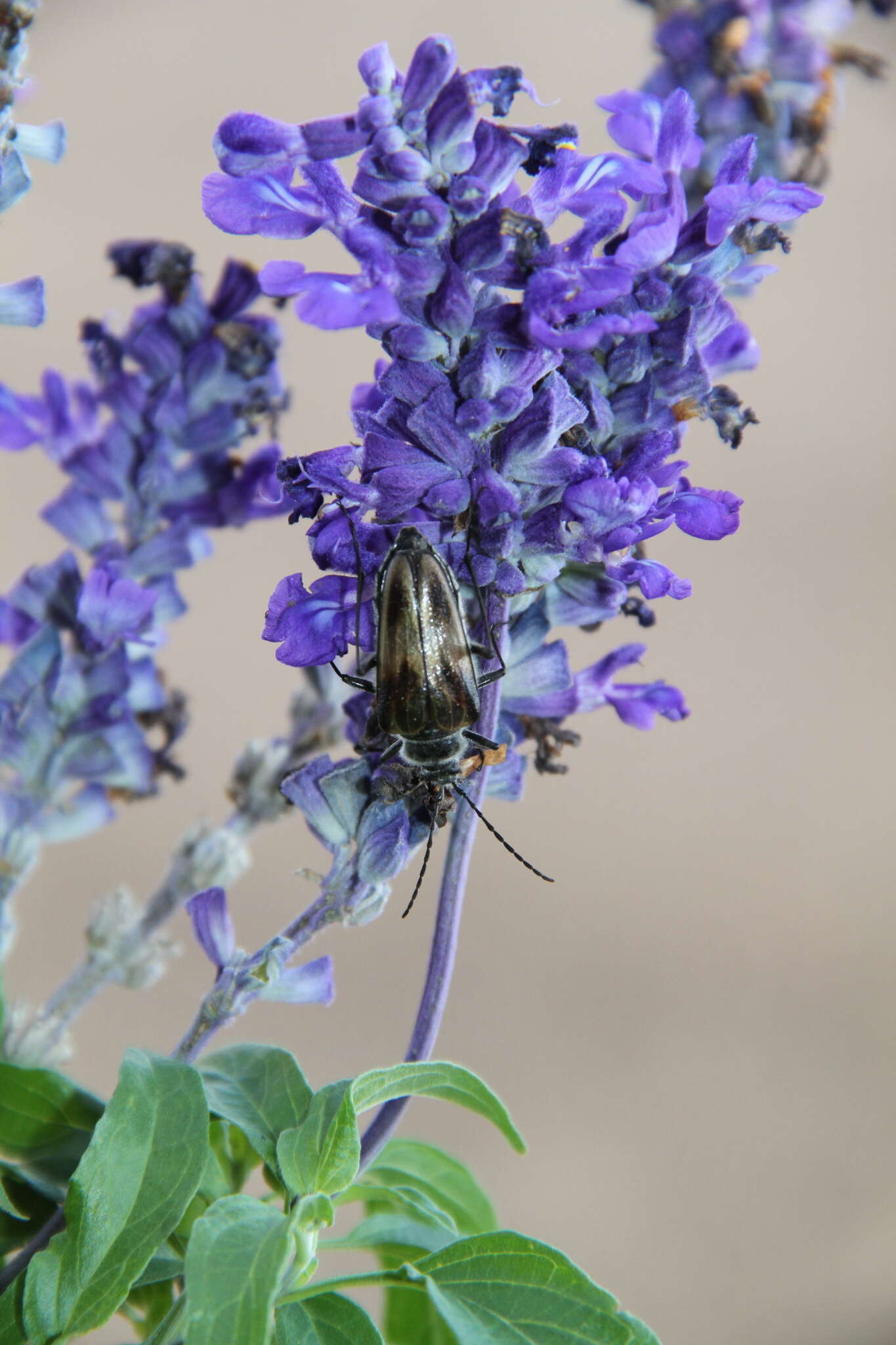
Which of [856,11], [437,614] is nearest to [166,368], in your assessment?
[437,614]

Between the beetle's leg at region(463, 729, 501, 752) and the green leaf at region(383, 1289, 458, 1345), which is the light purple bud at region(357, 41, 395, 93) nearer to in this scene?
the beetle's leg at region(463, 729, 501, 752)

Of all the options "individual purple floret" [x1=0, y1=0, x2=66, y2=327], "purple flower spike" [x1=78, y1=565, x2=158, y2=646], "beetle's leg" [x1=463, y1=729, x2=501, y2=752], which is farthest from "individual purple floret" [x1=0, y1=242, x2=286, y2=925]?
"beetle's leg" [x1=463, y1=729, x2=501, y2=752]

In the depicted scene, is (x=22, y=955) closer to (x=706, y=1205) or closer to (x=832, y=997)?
(x=706, y=1205)

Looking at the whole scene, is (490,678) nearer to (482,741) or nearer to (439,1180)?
(482,741)

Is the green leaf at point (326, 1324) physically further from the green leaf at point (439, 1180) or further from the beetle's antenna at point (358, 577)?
the beetle's antenna at point (358, 577)

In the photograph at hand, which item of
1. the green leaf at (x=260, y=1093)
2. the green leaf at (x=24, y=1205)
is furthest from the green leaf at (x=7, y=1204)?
the green leaf at (x=260, y=1093)

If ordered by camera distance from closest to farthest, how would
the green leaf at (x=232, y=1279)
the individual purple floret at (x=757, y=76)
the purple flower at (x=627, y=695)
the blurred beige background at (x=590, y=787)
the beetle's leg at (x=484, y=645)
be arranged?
the green leaf at (x=232, y=1279) → the beetle's leg at (x=484, y=645) → the purple flower at (x=627, y=695) → the individual purple floret at (x=757, y=76) → the blurred beige background at (x=590, y=787)

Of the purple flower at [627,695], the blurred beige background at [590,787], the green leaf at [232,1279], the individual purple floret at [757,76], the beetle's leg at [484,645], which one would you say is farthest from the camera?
the blurred beige background at [590,787]
